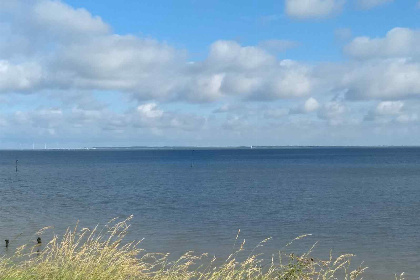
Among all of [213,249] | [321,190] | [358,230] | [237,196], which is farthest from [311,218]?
[321,190]

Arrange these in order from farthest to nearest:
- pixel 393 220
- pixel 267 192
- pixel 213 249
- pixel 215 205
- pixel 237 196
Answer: pixel 267 192, pixel 237 196, pixel 215 205, pixel 393 220, pixel 213 249

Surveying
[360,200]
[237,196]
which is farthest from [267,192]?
[360,200]

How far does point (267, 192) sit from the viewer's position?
64188 mm

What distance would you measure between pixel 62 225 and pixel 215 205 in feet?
60.9

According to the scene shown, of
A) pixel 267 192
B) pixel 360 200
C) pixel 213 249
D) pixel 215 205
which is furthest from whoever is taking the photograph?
pixel 267 192

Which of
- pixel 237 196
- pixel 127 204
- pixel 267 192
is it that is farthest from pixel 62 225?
pixel 267 192

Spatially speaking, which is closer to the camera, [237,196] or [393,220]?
[393,220]

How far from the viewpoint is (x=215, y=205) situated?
49.9 metres

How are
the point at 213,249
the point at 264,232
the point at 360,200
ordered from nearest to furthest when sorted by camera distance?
the point at 213,249 → the point at 264,232 → the point at 360,200

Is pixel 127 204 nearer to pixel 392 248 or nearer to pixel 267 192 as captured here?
pixel 267 192

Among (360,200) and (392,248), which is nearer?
(392,248)

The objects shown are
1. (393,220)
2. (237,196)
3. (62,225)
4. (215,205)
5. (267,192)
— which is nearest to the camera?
(62,225)

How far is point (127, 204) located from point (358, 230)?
87.5 feet

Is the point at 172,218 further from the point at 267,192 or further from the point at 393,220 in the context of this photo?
the point at 267,192
